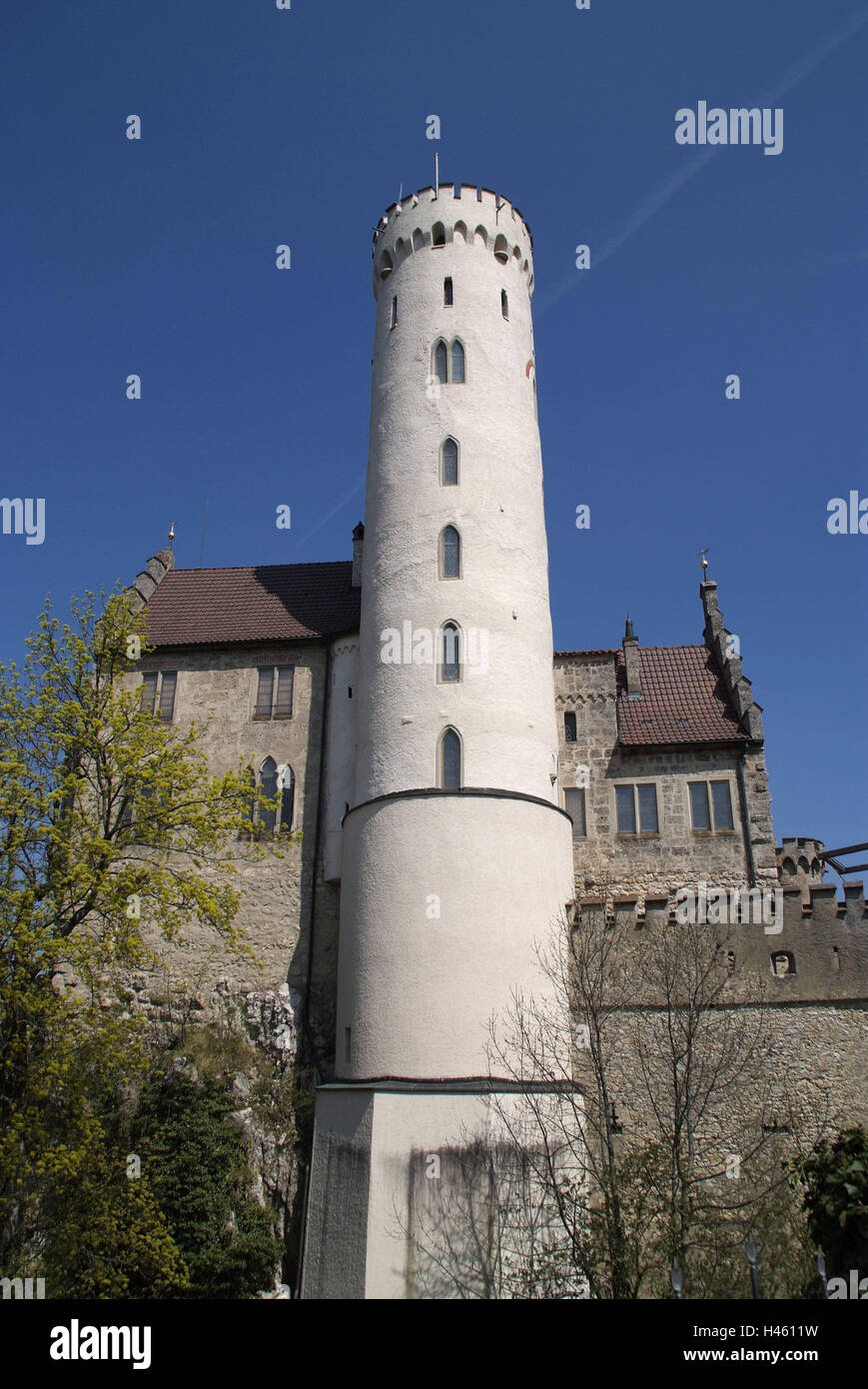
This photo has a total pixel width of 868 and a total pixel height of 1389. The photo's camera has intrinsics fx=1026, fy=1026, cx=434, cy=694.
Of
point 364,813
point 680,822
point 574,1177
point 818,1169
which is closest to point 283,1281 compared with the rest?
point 574,1177

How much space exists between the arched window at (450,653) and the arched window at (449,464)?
12.9 feet

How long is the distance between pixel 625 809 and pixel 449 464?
9979 mm

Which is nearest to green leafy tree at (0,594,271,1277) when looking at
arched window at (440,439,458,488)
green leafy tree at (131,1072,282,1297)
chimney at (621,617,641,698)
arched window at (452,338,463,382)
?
green leafy tree at (131,1072,282,1297)

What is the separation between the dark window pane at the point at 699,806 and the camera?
26.4 m

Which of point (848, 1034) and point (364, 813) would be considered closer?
point (848, 1034)

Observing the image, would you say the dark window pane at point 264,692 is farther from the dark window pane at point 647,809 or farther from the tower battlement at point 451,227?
the tower battlement at point 451,227

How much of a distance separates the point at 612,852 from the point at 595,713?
13.0ft

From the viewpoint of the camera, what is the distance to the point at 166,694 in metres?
28.8

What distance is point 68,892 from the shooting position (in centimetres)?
1736

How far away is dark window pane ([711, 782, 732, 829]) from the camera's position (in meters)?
26.2

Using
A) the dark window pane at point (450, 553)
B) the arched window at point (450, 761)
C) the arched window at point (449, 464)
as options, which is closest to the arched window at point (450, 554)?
the dark window pane at point (450, 553)

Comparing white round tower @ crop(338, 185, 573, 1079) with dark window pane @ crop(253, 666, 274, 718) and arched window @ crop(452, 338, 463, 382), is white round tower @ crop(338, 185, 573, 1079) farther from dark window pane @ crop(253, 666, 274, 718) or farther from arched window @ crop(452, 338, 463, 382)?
dark window pane @ crop(253, 666, 274, 718)

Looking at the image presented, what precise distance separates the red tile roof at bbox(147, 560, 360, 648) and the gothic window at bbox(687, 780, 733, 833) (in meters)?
10.1

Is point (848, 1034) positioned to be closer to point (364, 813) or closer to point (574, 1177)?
point (574, 1177)
